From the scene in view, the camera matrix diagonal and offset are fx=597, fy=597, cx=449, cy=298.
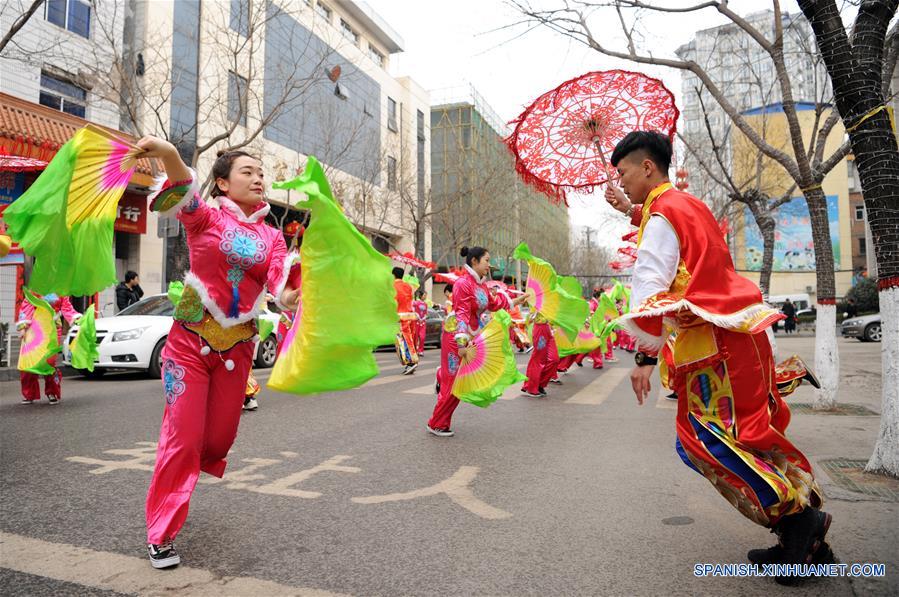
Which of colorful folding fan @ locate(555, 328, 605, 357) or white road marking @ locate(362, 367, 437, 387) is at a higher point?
colorful folding fan @ locate(555, 328, 605, 357)

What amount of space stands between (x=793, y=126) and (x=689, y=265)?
6.13 metres

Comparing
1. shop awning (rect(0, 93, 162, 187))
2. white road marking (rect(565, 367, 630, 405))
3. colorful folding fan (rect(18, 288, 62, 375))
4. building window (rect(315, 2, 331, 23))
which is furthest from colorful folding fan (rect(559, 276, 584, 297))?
building window (rect(315, 2, 331, 23))

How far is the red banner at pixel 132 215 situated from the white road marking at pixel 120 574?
14383 mm

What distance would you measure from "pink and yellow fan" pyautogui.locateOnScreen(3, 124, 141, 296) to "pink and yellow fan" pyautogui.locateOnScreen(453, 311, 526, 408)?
10.8 ft

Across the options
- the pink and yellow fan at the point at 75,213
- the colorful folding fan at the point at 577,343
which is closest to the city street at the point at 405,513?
the pink and yellow fan at the point at 75,213

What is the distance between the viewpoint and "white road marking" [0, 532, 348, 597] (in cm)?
235

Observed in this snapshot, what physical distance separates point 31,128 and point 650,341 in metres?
14.5

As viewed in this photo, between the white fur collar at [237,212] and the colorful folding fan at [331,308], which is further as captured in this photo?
the white fur collar at [237,212]

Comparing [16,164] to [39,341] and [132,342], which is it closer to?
[39,341]

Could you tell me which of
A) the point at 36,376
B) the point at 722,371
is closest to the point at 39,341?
the point at 36,376

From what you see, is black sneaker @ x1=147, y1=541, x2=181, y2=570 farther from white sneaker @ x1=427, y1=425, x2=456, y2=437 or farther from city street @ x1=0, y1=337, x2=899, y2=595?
white sneaker @ x1=427, y1=425, x2=456, y2=437

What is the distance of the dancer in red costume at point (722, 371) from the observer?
7.77ft

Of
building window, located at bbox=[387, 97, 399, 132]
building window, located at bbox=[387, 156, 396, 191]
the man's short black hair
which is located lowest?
the man's short black hair

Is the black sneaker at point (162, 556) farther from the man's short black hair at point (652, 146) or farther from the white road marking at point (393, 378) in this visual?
the white road marking at point (393, 378)
